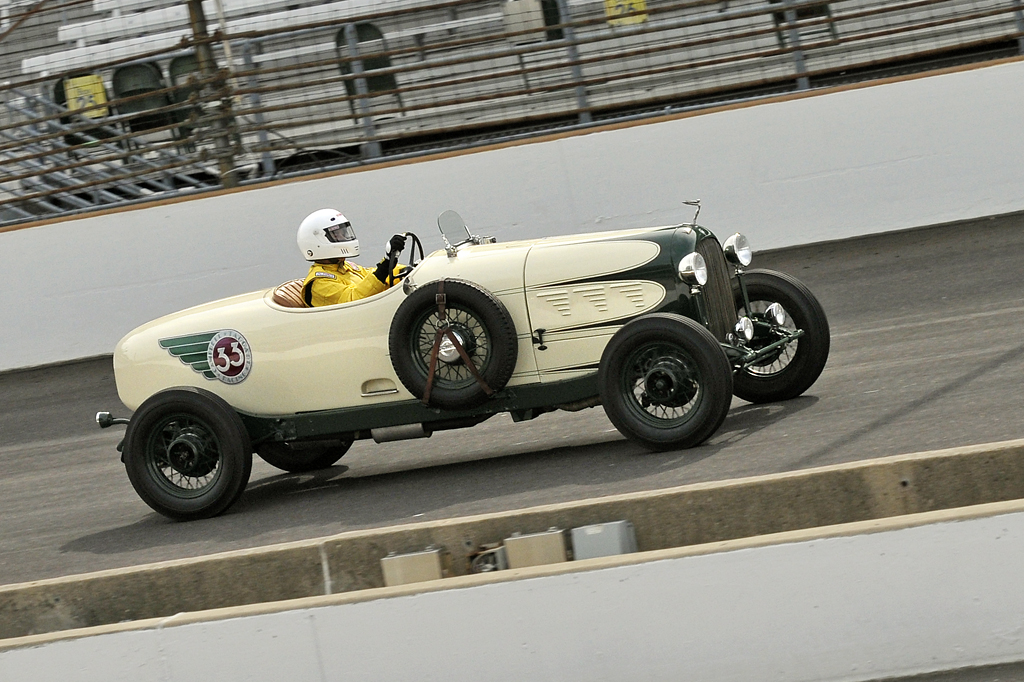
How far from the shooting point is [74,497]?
26.9 ft

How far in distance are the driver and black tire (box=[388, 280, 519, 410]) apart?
0.47m

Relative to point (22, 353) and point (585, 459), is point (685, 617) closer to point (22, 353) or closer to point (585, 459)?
point (585, 459)

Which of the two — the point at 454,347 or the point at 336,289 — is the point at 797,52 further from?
the point at 454,347

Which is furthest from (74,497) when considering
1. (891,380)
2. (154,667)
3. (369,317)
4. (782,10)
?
(782,10)

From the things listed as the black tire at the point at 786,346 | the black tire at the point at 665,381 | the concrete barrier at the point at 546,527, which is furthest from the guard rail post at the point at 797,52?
the concrete barrier at the point at 546,527

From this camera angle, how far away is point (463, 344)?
21.7ft

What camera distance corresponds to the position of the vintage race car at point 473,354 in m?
6.42

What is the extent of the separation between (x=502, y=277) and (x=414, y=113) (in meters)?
6.94

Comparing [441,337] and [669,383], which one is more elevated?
[441,337]

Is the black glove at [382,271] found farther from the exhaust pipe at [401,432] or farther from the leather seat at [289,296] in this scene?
the exhaust pipe at [401,432]

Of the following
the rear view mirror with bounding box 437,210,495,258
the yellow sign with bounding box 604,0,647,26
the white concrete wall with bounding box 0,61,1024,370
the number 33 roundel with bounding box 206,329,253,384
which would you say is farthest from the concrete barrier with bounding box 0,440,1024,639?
the yellow sign with bounding box 604,0,647,26

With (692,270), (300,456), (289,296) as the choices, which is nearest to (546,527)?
(692,270)

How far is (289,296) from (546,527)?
8.87 ft

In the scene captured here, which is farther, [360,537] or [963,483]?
[360,537]
